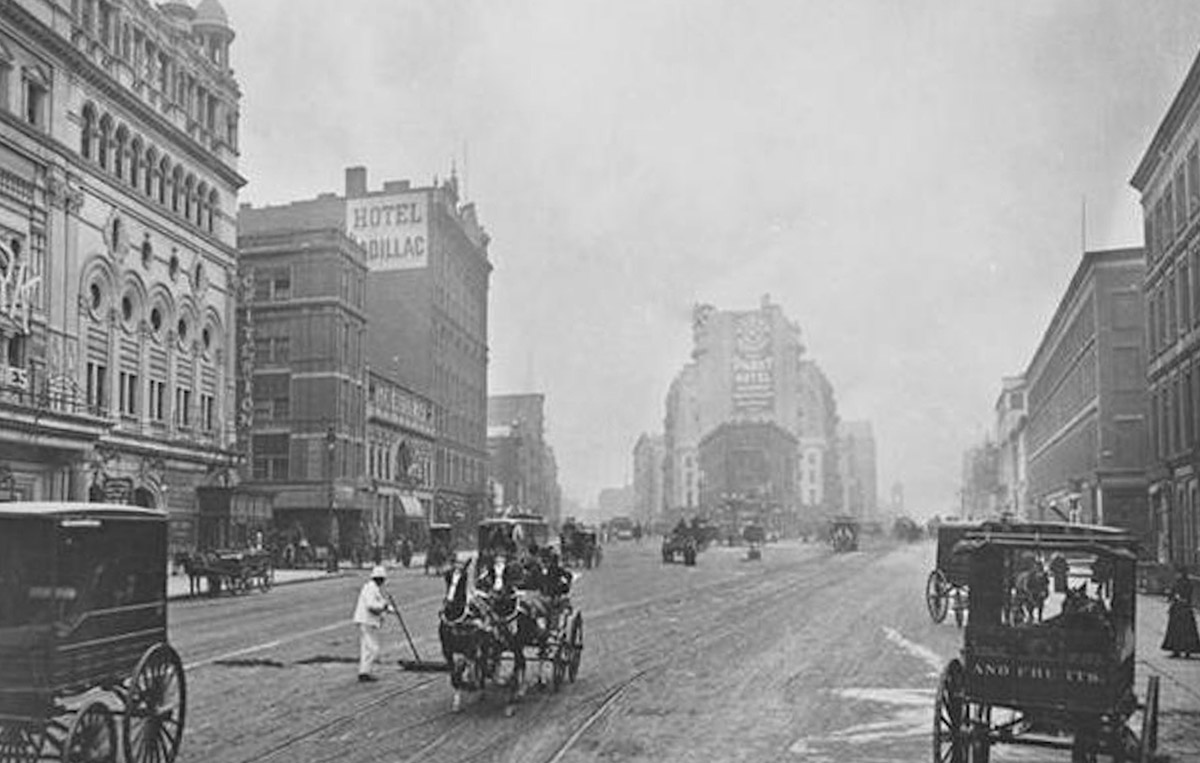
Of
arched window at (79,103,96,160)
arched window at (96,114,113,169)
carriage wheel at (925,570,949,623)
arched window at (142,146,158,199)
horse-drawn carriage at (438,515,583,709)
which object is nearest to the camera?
horse-drawn carriage at (438,515,583,709)

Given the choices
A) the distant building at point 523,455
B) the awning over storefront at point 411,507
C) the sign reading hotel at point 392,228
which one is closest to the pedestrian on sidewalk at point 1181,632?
the awning over storefront at point 411,507

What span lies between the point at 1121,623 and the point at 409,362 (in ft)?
Answer: 256

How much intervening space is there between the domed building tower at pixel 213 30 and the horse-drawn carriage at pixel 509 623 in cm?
4605

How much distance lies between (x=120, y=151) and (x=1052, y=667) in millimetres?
43197

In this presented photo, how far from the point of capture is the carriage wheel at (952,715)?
34.7 feet

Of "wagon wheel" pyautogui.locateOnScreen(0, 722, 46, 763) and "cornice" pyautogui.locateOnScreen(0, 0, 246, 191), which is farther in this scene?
"cornice" pyautogui.locateOnScreen(0, 0, 246, 191)

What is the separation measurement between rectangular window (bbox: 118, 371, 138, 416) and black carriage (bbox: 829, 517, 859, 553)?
162 feet

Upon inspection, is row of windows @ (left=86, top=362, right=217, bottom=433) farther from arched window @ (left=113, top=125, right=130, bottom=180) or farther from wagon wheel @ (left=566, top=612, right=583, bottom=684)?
wagon wheel @ (left=566, top=612, right=583, bottom=684)

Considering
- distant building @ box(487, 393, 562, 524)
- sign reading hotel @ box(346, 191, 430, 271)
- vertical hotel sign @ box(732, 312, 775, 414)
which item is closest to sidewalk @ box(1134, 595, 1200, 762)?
sign reading hotel @ box(346, 191, 430, 271)

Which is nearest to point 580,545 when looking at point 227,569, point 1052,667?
point 227,569

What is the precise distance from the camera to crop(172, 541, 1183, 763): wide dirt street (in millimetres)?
12508

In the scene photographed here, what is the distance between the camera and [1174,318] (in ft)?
163

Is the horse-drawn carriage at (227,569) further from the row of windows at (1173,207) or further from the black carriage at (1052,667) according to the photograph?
the row of windows at (1173,207)

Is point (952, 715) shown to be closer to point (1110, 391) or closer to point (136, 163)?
point (136, 163)
